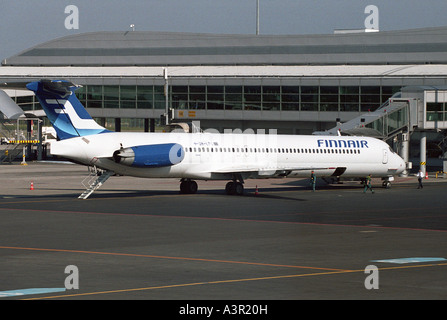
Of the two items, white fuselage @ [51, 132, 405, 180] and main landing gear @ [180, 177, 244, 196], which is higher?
white fuselage @ [51, 132, 405, 180]

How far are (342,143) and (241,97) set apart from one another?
114 ft

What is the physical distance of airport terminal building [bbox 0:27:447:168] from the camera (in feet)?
278

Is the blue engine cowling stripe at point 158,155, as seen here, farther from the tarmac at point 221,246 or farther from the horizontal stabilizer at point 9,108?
the horizontal stabilizer at point 9,108

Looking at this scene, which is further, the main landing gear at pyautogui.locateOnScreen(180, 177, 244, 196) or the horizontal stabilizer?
the horizontal stabilizer

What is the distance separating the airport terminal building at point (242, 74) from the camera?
8488 cm

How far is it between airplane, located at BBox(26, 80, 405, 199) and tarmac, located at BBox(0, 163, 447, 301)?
164 centimetres

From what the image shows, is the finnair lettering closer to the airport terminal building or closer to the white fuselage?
the white fuselage

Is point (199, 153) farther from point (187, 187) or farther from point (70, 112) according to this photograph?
point (70, 112)

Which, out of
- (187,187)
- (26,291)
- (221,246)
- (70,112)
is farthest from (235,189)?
(26,291)

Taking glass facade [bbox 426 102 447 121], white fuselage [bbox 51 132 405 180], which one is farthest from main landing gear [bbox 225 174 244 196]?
glass facade [bbox 426 102 447 121]

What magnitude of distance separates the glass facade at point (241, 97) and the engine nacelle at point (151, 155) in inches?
1601

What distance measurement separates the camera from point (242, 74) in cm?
8969

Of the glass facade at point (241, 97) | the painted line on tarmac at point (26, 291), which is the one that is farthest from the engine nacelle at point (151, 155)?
the glass facade at point (241, 97)
